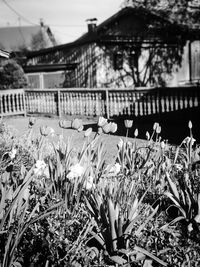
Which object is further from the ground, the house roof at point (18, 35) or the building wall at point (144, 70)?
the house roof at point (18, 35)

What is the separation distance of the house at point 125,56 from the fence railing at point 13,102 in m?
4.89

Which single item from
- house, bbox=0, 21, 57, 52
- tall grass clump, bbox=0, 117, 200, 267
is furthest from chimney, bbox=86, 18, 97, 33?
house, bbox=0, 21, 57, 52

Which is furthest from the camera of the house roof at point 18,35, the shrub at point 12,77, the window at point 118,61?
the house roof at point 18,35

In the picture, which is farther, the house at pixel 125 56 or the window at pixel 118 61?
the window at pixel 118 61

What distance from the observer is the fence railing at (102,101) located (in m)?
11.8

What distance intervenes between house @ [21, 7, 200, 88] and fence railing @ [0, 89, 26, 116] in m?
4.89

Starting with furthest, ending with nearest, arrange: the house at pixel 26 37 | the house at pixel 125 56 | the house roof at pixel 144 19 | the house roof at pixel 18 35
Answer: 1. the house roof at pixel 18 35
2. the house at pixel 26 37
3. the house roof at pixel 144 19
4. the house at pixel 125 56

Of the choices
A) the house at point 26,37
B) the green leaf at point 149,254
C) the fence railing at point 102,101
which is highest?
the house at point 26,37

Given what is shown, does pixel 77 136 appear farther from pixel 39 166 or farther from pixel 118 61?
pixel 118 61

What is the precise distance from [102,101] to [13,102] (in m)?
4.95

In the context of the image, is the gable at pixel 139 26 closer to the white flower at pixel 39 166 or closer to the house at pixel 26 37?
the white flower at pixel 39 166

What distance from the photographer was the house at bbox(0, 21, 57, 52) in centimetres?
5897

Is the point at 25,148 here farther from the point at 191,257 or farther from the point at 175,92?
the point at 175,92

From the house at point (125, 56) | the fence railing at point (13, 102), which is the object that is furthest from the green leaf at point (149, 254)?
the house at point (125, 56)
